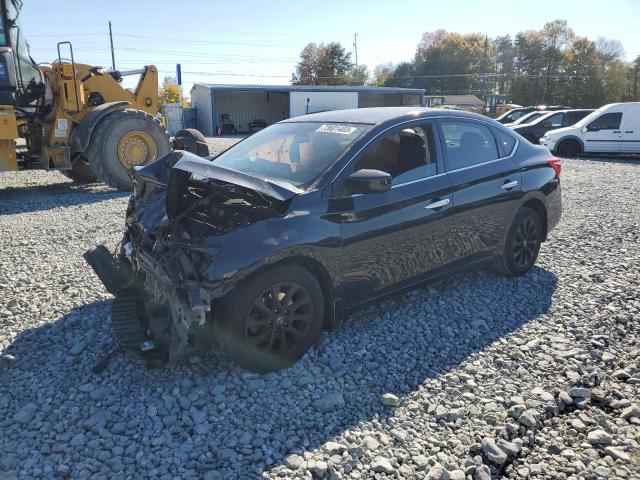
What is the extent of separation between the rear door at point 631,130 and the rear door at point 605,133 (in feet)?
0.48

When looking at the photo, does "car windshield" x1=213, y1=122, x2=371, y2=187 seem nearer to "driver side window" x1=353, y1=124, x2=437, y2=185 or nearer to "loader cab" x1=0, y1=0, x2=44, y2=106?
"driver side window" x1=353, y1=124, x2=437, y2=185

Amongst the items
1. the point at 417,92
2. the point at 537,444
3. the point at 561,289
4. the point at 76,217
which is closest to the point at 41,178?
the point at 76,217

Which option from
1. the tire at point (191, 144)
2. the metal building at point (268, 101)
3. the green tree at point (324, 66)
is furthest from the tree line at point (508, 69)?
the tire at point (191, 144)

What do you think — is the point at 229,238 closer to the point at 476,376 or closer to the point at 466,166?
the point at 476,376

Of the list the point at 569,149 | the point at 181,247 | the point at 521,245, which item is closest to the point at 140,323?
the point at 181,247

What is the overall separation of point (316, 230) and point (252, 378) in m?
1.06

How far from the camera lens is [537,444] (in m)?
2.82

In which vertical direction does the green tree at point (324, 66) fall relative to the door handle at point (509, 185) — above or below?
above

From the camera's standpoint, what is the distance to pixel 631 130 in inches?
668

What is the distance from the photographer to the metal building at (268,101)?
38875 millimetres

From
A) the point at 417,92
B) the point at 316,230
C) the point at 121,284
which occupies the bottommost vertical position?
the point at 121,284

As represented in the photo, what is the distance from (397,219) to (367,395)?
1.37 m

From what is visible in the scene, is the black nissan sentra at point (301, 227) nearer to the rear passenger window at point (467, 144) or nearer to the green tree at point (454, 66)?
the rear passenger window at point (467, 144)

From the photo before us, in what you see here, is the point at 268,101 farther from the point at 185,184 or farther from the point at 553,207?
the point at 185,184
